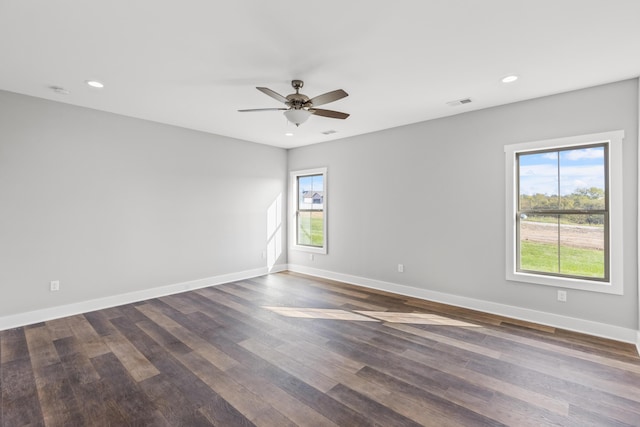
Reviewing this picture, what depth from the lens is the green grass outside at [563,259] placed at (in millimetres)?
3303

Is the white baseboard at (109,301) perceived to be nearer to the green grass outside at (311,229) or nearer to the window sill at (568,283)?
the green grass outside at (311,229)

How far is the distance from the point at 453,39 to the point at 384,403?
2.80m

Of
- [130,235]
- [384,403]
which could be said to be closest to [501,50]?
[384,403]

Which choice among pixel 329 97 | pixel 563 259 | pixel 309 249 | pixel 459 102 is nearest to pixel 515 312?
pixel 563 259

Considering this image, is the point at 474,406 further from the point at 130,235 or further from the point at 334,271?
the point at 130,235

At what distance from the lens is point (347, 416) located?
198cm

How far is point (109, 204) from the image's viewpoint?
415 cm

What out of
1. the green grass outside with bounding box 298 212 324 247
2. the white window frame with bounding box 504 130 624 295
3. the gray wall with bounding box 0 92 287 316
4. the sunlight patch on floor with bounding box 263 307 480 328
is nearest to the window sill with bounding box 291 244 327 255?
the green grass outside with bounding box 298 212 324 247

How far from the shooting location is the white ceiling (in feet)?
6.61

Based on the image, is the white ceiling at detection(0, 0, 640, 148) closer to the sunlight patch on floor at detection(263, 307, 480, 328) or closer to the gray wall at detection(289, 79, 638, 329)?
the gray wall at detection(289, 79, 638, 329)

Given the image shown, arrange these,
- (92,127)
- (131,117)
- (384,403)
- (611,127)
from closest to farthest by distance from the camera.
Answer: (384,403) < (611,127) < (92,127) < (131,117)

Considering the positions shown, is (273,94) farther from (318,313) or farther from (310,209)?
(310,209)

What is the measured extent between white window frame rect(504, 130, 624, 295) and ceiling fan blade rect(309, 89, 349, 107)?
7.99 feet

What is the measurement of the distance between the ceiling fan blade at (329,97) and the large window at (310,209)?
2980 mm
